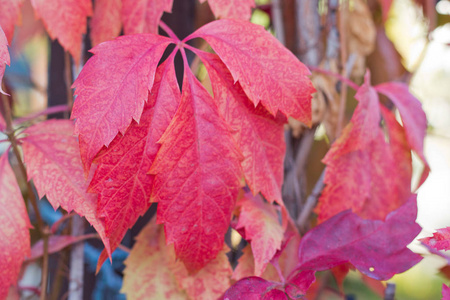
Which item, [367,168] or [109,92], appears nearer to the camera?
[109,92]

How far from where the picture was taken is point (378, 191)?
21.3 inches

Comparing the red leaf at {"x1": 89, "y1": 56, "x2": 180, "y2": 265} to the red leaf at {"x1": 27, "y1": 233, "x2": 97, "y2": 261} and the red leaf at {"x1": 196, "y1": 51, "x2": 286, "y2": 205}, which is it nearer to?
the red leaf at {"x1": 196, "y1": 51, "x2": 286, "y2": 205}

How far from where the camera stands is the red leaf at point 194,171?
0.38m

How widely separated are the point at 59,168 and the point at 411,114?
1.46 ft

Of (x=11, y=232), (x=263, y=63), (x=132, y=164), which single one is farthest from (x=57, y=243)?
(x=263, y=63)

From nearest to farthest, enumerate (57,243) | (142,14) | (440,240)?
(440,240), (142,14), (57,243)

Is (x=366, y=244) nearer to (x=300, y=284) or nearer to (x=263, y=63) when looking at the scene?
(x=300, y=284)

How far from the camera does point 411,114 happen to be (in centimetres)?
55

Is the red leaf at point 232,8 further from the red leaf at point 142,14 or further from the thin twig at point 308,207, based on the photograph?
the thin twig at point 308,207

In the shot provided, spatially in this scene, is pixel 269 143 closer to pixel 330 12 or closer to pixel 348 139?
pixel 348 139

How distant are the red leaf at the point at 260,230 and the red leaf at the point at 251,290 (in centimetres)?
3

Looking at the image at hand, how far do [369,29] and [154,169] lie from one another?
56 centimetres

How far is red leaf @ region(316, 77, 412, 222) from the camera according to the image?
486 millimetres

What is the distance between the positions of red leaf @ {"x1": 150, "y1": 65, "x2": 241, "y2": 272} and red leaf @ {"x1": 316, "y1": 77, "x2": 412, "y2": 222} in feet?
0.51
